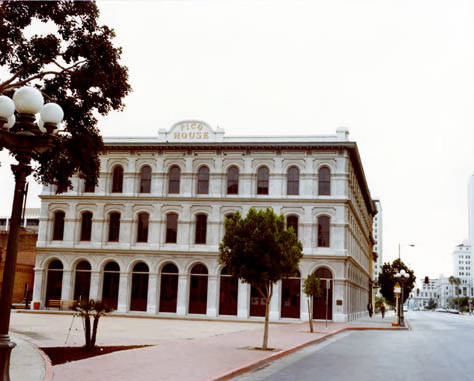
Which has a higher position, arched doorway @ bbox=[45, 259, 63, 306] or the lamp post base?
arched doorway @ bbox=[45, 259, 63, 306]

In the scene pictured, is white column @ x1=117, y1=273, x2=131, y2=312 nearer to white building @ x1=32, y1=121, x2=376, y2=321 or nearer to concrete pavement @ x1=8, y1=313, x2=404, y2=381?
white building @ x1=32, y1=121, x2=376, y2=321

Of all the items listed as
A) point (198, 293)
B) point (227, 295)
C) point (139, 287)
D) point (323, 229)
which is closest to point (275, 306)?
point (227, 295)

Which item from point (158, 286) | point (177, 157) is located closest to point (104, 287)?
point (158, 286)

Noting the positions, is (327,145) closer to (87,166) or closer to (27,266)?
(87,166)

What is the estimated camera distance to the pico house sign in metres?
44.9

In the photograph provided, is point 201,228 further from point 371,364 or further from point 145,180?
point 371,364

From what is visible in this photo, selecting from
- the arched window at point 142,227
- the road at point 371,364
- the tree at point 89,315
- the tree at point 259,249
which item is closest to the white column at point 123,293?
the arched window at point 142,227

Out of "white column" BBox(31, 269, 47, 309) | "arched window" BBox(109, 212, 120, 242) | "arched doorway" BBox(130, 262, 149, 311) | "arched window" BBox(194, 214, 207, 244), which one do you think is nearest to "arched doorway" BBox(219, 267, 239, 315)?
"arched window" BBox(194, 214, 207, 244)

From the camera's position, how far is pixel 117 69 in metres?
18.2

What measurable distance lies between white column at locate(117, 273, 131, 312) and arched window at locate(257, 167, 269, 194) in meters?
11.8

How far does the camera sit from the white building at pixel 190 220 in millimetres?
42344

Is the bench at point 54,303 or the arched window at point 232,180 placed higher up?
the arched window at point 232,180

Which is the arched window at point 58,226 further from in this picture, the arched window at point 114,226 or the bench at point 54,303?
the bench at point 54,303

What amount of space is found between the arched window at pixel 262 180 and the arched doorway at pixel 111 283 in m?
12.3
